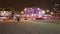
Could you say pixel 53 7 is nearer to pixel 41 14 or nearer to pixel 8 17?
pixel 41 14

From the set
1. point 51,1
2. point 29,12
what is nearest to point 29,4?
point 51,1

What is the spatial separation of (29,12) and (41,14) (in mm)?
2042

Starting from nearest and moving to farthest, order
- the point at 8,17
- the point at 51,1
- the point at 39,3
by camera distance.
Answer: the point at 8,17 < the point at 51,1 < the point at 39,3

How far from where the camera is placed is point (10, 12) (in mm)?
38156

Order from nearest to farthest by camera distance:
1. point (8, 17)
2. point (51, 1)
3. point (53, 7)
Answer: point (8, 17) < point (53, 7) < point (51, 1)

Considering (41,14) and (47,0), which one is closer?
(41,14)

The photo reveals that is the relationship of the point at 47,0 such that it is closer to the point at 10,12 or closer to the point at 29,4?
the point at 29,4

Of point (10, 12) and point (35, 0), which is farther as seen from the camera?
point (35, 0)

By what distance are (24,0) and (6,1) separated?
4.51 meters

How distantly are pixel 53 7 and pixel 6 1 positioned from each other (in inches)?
525

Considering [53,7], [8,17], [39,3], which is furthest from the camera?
[39,3]

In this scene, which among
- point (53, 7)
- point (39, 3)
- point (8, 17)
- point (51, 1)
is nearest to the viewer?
point (8, 17)

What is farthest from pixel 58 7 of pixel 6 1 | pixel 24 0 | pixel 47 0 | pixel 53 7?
pixel 6 1

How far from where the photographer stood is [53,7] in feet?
162
